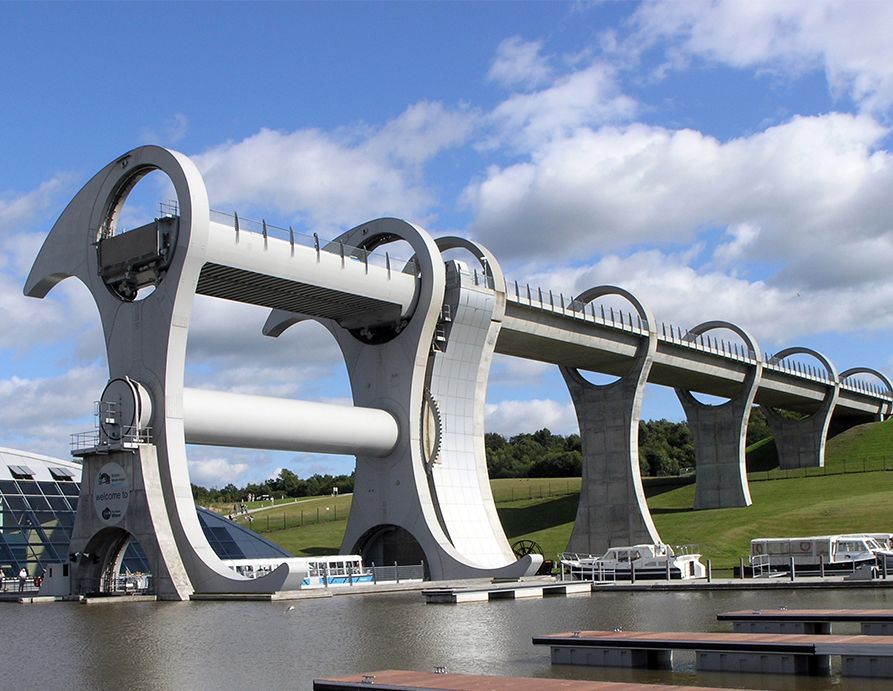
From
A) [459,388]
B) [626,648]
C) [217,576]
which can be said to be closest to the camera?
[626,648]

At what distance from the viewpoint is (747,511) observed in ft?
236

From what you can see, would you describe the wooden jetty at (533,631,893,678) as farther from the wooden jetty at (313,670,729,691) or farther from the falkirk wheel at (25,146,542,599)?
the falkirk wheel at (25,146,542,599)

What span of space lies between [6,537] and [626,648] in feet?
120

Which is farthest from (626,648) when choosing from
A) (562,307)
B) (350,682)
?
(562,307)

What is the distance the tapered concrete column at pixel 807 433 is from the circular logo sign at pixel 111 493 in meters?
66.1

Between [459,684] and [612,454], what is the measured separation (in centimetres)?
5553

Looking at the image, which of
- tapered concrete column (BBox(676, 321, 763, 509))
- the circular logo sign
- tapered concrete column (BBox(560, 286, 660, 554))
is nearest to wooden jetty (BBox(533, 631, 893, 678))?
the circular logo sign

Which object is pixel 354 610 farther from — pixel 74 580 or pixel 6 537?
pixel 6 537

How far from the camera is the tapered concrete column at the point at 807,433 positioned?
302 ft

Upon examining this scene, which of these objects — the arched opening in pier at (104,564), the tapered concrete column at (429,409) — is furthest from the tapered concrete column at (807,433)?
the arched opening in pier at (104,564)

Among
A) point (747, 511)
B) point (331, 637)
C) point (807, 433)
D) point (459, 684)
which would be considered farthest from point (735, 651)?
point (807, 433)

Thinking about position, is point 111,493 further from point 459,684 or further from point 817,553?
point 459,684

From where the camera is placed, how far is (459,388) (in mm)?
49781

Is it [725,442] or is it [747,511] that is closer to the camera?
[747,511]
